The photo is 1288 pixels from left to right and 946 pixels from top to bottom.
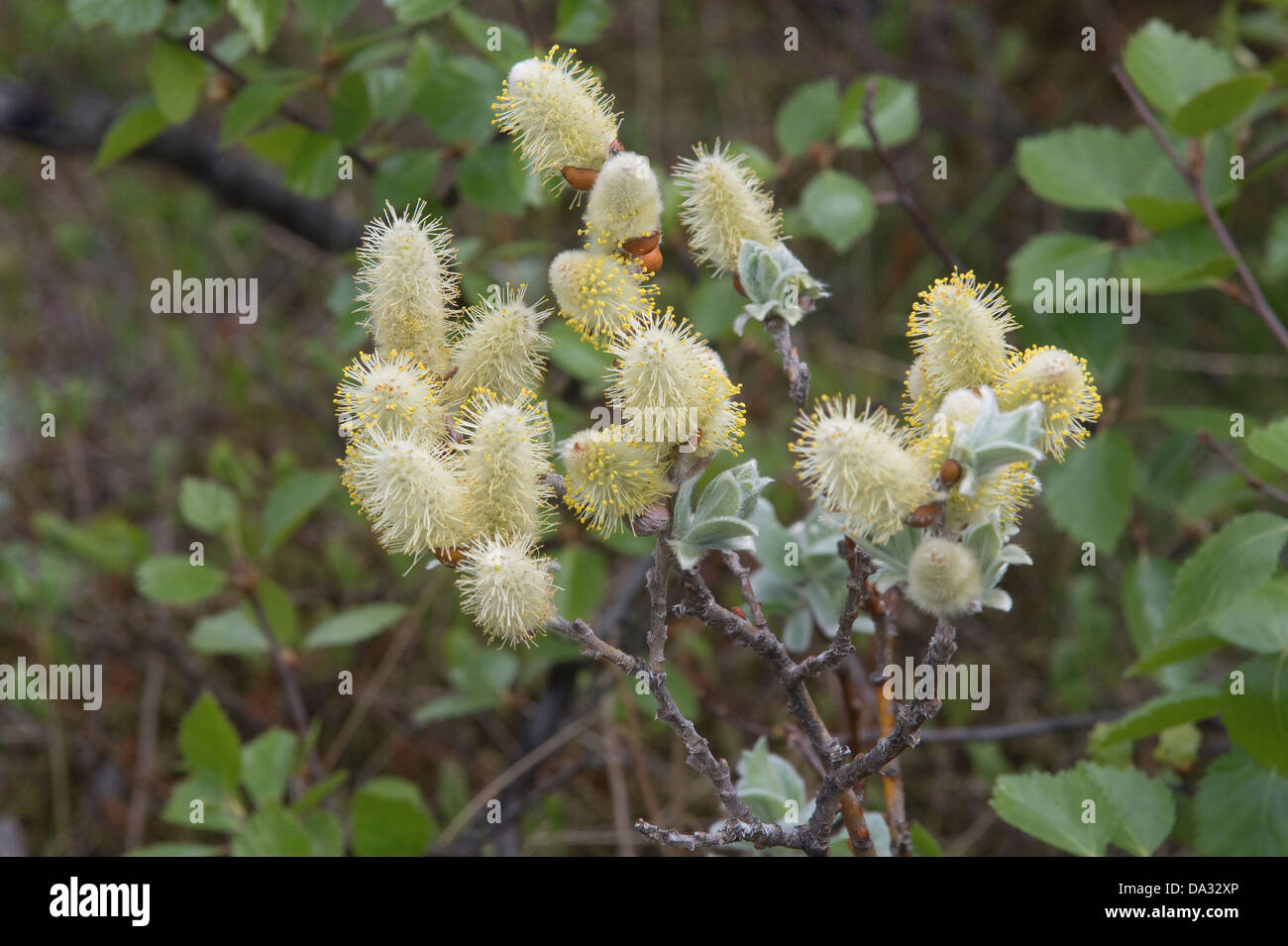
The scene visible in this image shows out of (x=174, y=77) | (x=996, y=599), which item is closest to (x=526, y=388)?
(x=996, y=599)

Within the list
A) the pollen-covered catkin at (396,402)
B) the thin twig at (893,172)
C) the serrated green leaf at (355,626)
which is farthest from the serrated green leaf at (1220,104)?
the serrated green leaf at (355,626)

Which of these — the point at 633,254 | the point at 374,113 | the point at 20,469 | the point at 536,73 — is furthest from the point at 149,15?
the point at 20,469

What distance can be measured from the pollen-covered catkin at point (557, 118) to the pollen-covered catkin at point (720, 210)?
10 cm

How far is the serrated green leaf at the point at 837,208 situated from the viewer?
217 centimetres

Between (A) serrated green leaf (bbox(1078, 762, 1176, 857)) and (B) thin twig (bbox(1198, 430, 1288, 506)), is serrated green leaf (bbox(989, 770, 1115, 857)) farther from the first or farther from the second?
(B) thin twig (bbox(1198, 430, 1288, 506))

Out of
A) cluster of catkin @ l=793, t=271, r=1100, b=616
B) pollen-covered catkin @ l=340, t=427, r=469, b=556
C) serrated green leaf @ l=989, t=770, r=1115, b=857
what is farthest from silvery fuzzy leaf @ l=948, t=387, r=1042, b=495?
serrated green leaf @ l=989, t=770, r=1115, b=857

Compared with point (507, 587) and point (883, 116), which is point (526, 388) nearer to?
point (507, 587)

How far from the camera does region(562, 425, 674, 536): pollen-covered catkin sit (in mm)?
1027

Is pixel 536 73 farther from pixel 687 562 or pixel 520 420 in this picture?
pixel 687 562

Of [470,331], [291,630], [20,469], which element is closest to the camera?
[470,331]

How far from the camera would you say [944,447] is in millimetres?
1000

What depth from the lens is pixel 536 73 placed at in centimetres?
115

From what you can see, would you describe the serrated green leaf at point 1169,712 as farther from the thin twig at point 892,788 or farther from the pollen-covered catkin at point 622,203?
the pollen-covered catkin at point 622,203
